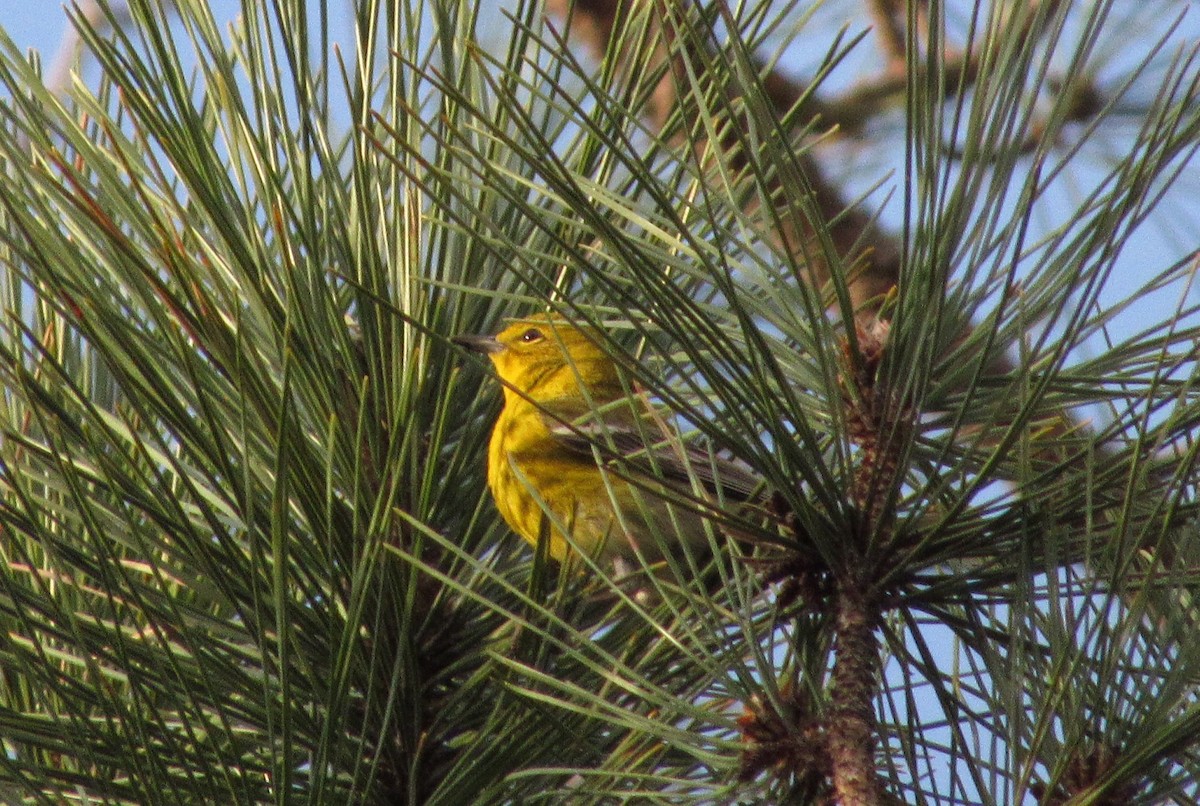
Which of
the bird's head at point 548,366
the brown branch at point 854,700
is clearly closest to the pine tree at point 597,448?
the brown branch at point 854,700

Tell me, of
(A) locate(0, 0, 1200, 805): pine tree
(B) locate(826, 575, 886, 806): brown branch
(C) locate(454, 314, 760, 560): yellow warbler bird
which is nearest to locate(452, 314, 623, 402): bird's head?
(C) locate(454, 314, 760, 560): yellow warbler bird

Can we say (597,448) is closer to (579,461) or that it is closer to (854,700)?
(854,700)

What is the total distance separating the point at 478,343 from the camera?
2.55 meters

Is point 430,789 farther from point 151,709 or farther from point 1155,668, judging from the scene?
point 1155,668

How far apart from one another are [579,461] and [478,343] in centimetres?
77

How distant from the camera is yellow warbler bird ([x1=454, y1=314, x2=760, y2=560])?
174 centimetres

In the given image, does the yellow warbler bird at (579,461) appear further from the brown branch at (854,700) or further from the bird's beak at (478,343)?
the brown branch at (854,700)

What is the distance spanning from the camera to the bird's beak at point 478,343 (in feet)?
7.75

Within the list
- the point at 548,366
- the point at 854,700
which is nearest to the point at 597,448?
the point at 854,700

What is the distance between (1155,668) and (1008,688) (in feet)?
0.54

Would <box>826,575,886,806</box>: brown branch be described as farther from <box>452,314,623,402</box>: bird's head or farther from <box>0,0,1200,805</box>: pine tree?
<box>452,314,623,402</box>: bird's head

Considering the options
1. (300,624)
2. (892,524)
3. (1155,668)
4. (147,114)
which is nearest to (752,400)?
(892,524)

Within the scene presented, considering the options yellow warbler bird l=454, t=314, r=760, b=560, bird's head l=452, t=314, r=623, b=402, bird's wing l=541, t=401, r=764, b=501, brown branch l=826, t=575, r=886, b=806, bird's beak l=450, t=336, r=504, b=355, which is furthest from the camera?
bird's head l=452, t=314, r=623, b=402

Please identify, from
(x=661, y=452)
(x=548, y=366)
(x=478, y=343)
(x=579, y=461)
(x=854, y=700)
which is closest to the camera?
(x=854, y=700)
